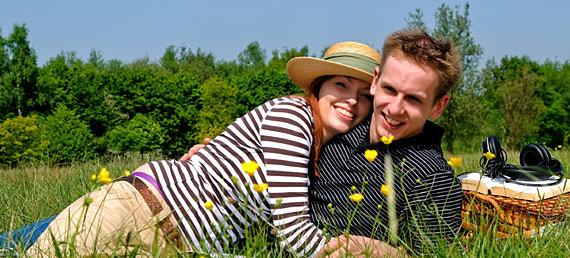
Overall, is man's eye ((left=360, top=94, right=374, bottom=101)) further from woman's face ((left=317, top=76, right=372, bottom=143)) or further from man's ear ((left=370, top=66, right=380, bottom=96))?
man's ear ((left=370, top=66, right=380, bottom=96))

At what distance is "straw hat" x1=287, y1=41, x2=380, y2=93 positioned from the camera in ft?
8.89

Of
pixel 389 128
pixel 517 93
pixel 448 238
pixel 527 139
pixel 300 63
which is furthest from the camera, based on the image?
pixel 527 139

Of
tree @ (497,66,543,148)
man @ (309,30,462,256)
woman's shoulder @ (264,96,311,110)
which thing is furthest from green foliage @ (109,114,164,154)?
tree @ (497,66,543,148)

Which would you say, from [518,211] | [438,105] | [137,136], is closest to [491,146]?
[518,211]

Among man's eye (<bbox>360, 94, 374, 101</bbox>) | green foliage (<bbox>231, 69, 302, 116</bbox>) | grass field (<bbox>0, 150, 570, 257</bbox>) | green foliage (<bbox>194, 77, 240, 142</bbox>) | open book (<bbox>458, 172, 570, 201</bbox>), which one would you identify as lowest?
grass field (<bbox>0, 150, 570, 257</bbox>)

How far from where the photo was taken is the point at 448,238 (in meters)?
2.39

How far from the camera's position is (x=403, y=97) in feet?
8.27

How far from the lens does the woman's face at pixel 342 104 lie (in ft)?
8.93

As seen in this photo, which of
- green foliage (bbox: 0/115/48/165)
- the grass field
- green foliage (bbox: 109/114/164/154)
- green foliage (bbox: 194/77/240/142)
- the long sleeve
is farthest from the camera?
green foliage (bbox: 194/77/240/142)

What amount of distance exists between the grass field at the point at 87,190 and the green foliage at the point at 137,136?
1089 cm

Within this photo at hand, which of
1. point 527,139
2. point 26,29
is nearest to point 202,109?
point 26,29

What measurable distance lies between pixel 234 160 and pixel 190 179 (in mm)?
285

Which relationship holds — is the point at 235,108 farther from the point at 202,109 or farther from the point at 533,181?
the point at 533,181

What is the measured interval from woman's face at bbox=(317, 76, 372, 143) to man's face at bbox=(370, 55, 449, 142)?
5.7 inches
